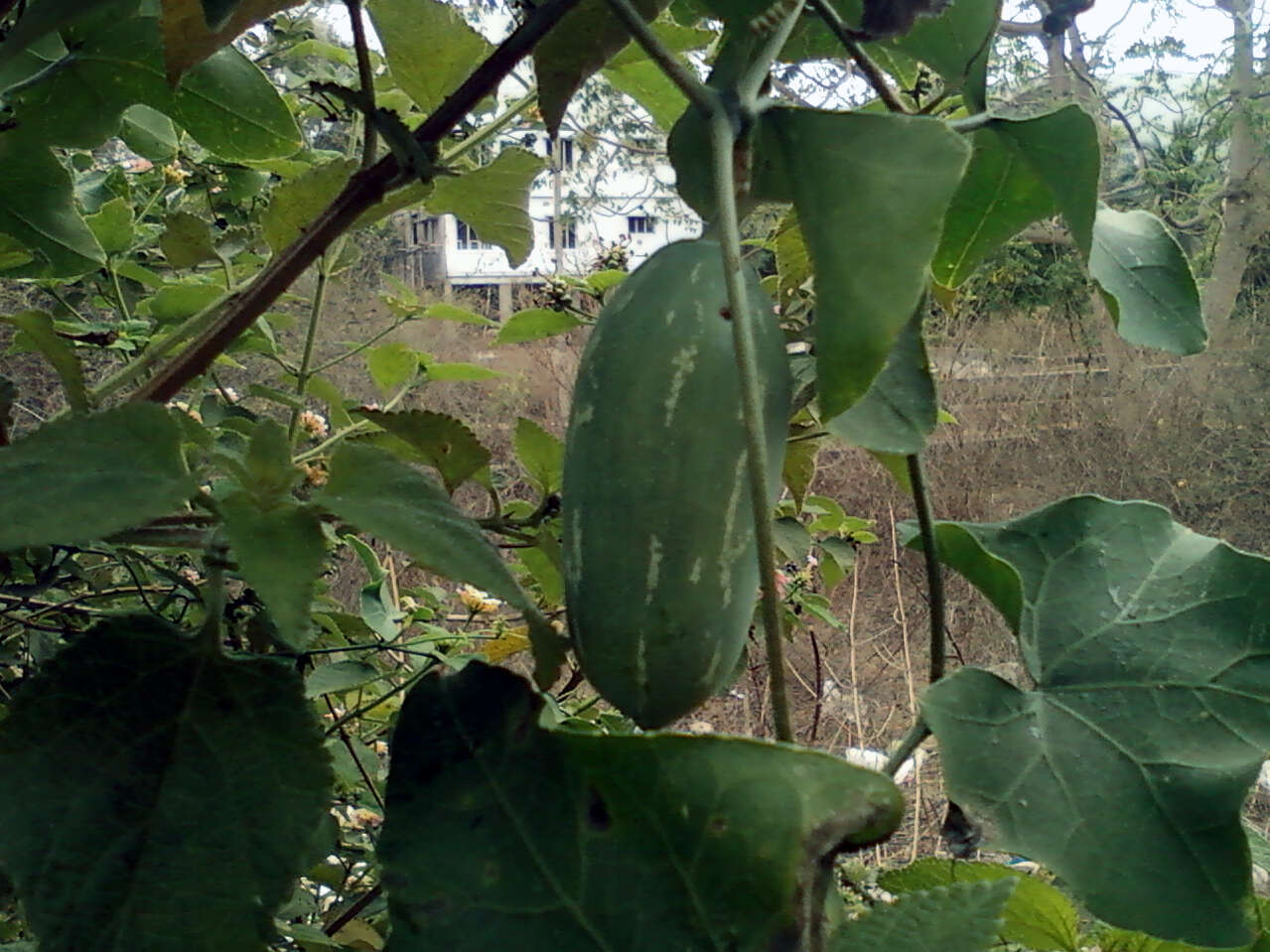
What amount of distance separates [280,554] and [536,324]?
0.48m

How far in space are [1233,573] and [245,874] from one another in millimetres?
303

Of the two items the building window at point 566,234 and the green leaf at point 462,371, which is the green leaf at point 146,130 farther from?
the building window at point 566,234

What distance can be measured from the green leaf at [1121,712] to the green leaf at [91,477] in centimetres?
19

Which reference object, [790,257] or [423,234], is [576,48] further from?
[423,234]

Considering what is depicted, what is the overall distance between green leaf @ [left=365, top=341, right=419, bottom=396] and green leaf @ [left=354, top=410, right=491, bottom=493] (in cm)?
36

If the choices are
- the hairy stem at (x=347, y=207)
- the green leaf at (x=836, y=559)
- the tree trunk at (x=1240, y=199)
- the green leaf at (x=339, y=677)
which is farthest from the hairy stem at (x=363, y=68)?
the tree trunk at (x=1240, y=199)

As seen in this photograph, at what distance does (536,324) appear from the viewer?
686 mm

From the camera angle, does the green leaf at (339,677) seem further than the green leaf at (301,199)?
Yes

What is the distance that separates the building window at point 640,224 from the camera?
20.6 feet

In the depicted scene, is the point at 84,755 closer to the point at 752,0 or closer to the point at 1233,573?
the point at 752,0

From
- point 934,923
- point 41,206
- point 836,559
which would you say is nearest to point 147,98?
point 41,206

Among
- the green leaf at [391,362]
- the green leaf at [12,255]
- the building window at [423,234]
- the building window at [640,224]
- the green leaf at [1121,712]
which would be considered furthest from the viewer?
the building window at [640,224]

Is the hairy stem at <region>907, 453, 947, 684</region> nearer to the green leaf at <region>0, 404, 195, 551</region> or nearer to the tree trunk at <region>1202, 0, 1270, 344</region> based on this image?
the green leaf at <region>0, 404, 195, 551</region>

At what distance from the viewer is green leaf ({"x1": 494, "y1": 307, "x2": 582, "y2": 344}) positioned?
675mm
